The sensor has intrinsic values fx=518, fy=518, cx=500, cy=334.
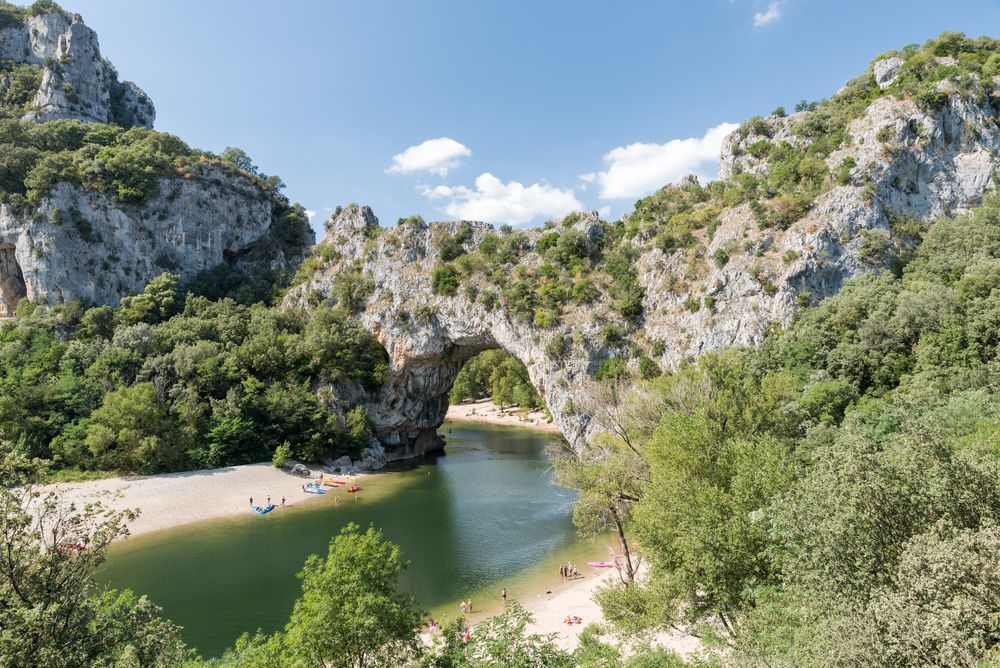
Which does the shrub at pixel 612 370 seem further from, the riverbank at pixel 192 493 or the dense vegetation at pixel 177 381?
the riverbank at pixel 192 493

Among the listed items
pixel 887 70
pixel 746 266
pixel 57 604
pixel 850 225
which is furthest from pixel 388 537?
pixel 887 70

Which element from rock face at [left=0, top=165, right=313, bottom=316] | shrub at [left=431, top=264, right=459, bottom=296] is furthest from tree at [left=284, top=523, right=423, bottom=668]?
rock face at [left=0, top=165, right=313, bottom=316]

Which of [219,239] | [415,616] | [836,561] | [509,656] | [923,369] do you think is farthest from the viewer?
[219,239]

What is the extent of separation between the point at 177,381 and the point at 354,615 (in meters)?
39.1

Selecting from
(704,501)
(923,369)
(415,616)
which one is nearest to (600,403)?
(923,369)

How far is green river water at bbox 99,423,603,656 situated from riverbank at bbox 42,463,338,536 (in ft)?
5.90

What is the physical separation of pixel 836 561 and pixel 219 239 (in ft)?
222

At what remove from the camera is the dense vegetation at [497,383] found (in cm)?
7719

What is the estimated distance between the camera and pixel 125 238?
54844mm

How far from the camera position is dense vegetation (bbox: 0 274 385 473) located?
121ft

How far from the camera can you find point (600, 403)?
3447 cm

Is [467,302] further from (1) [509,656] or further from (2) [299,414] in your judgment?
(1) [509,656]

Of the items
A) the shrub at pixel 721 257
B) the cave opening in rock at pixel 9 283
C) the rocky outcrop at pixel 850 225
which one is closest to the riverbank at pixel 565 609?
the rocky outcrop at pixel 850 225

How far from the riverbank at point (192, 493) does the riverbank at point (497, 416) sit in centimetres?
3680
